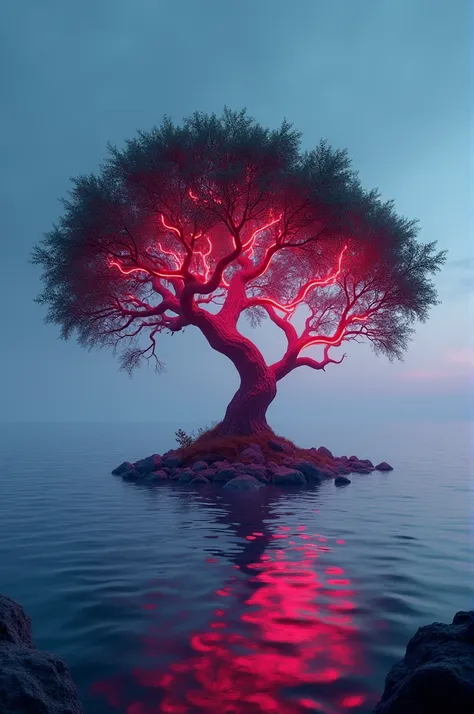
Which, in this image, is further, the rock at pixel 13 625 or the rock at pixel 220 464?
the rock at pixel 220 464

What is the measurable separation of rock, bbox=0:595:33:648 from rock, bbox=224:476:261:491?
1270 centimetres

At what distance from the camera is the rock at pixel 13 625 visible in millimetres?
3486

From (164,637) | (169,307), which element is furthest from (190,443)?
(164,637)

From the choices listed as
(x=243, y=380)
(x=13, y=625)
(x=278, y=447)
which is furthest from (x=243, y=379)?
(x=13, y=625)

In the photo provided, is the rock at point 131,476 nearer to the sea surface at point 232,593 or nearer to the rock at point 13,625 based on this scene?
the sea surface at point 232,593

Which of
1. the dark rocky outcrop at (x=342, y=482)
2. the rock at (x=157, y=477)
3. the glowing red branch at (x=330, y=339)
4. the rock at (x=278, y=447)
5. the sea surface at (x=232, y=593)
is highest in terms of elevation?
the glowing red branch at (x=330, y=339)

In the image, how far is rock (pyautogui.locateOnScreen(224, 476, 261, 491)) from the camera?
16.5m

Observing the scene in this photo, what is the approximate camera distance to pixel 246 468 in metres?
18.5

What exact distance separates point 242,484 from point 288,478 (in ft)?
7.47

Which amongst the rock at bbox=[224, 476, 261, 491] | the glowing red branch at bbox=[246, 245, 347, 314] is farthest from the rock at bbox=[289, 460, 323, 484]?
the glowing red branch at bbox=[246, 245, 347, 314]

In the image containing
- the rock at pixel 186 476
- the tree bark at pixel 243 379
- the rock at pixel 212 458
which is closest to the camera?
the rock at pixel 186 476

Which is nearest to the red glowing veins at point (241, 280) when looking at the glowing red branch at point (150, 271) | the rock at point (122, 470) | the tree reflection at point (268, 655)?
the glowing red branch at point (150, 271)

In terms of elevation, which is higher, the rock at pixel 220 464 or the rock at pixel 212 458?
the rock at pixel 212 458

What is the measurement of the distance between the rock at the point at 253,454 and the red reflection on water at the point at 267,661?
528 inches
